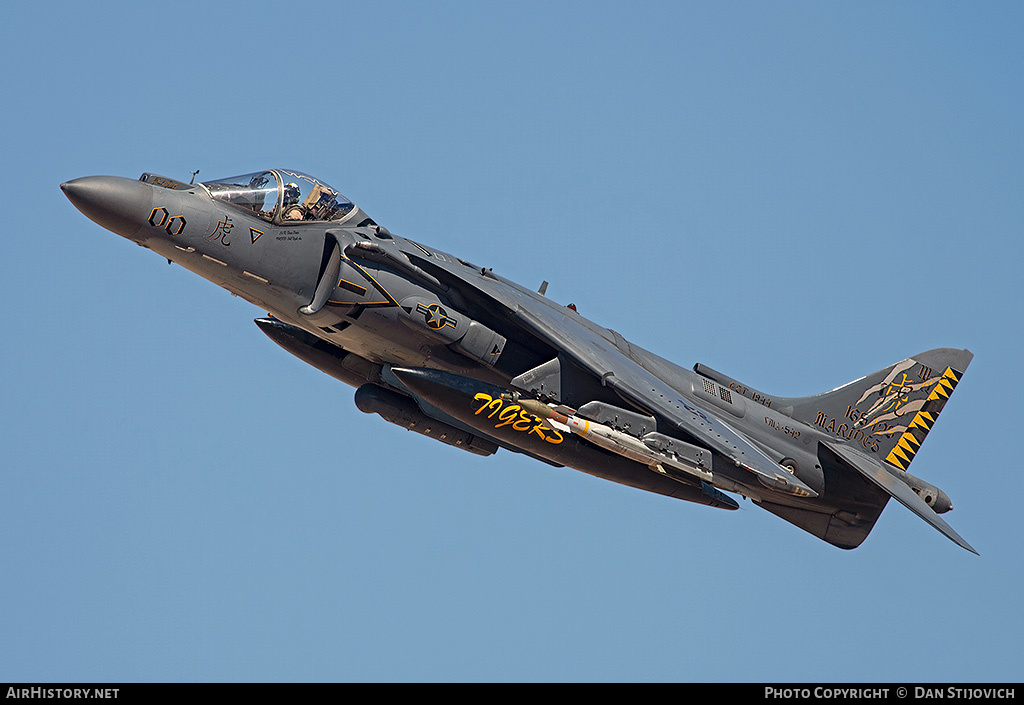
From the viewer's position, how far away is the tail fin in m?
20.3

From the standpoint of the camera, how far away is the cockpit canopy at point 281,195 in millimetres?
15852

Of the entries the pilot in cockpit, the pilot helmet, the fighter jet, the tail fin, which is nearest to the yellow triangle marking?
the tail fin

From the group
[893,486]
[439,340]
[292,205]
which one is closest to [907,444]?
[893,486]

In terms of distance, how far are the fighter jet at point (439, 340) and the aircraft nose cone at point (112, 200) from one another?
18mm

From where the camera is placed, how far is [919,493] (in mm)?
19547

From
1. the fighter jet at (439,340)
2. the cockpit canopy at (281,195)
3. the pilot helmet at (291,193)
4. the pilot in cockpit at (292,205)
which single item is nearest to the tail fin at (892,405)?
the fighter jet at (439,340)

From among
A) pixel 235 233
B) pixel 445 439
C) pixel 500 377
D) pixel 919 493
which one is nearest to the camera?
pixel 235 233

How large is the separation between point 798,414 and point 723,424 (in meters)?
3.13

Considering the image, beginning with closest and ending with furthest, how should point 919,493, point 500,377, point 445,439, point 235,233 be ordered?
1. point 235,233
2. point 500,377
3. point 445,439
4. point 919,493

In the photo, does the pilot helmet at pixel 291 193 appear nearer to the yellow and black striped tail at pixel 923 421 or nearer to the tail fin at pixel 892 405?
the tail fin at pixel 892 405

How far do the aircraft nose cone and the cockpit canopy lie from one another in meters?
0.98

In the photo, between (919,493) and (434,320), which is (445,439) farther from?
(919,493)

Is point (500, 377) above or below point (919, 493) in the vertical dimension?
above
